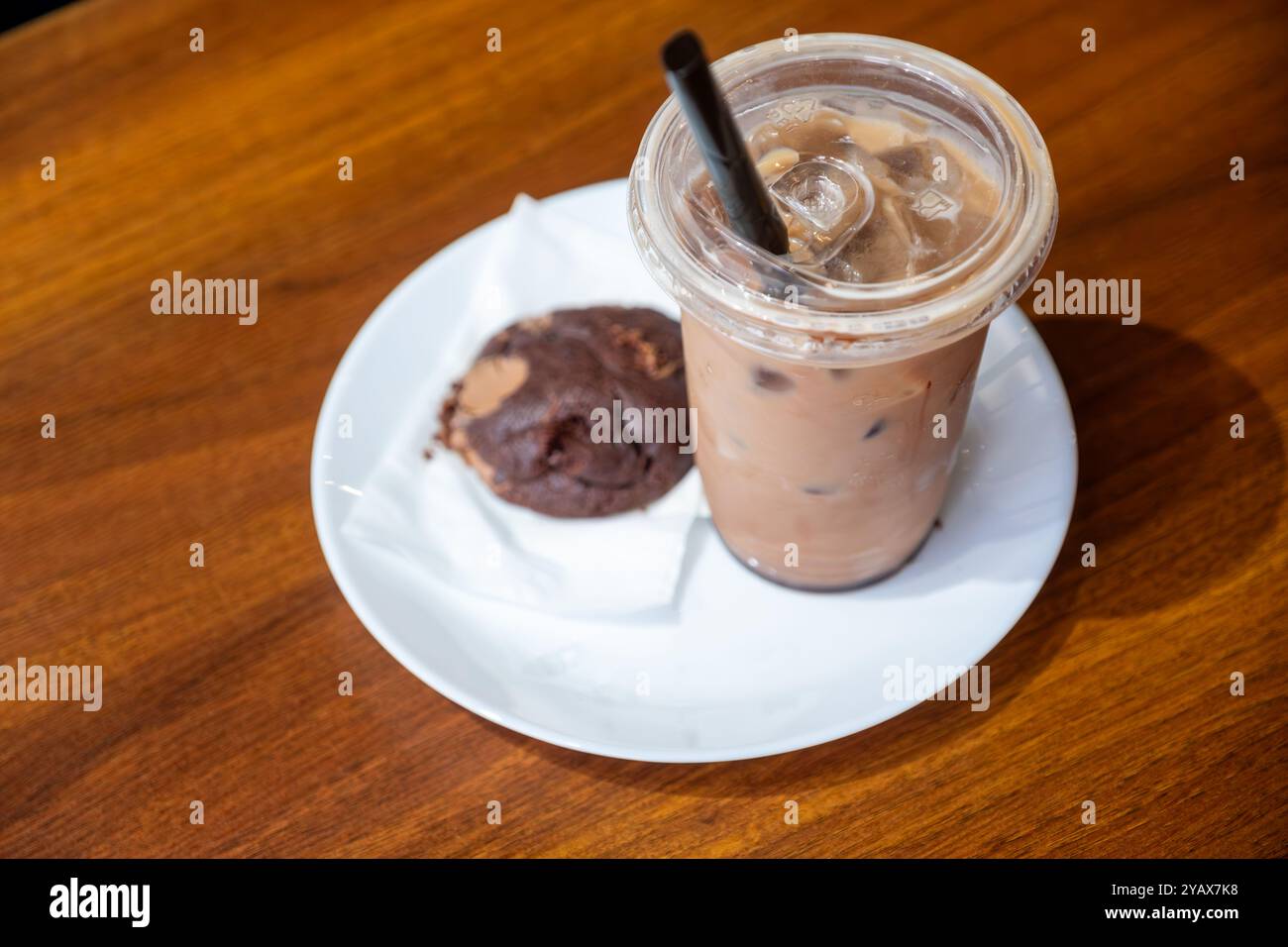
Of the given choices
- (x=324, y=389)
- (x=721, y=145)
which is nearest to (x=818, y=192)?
(x=721, y=145)

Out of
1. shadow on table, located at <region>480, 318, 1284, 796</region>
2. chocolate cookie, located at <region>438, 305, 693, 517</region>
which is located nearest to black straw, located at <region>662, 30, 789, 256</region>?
chocolate cookie, located at <region>438, 305, 693, 517</region>

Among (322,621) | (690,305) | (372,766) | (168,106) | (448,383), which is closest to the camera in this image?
(690,305)

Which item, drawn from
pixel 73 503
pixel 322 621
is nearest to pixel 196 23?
pixel 73 503

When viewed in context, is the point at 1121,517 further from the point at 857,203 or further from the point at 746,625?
the point at 857,203

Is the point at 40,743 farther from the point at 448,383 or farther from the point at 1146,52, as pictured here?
the point at 1146,52

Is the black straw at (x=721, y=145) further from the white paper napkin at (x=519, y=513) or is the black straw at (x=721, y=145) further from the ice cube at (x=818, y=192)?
the white paper napkin at (x=519, y=513)

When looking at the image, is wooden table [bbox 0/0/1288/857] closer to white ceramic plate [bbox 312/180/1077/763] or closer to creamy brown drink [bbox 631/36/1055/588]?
white ceramic plate [bbox 312/180/1077/763]

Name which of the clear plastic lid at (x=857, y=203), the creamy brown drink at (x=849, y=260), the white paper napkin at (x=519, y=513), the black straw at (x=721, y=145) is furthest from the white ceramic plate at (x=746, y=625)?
the black straw at (x=721, y=145)
